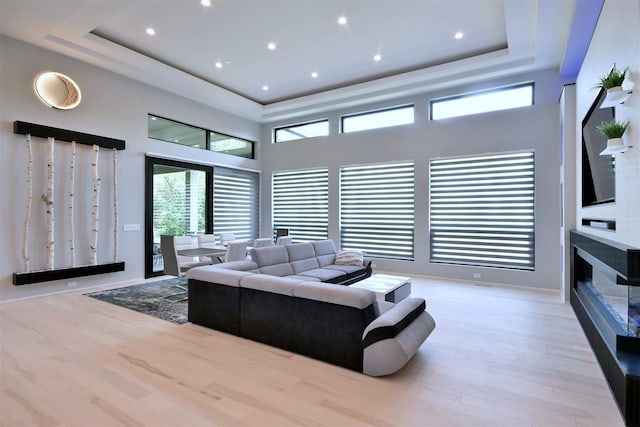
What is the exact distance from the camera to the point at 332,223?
7.90m

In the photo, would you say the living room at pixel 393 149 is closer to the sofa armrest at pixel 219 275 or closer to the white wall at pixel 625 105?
the white wall at pixel 625 105

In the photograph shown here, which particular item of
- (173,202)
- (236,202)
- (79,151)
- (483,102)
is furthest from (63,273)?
(483,102)

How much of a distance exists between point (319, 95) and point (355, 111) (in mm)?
909

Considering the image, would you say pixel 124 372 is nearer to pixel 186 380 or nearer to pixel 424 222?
pixel 186 380

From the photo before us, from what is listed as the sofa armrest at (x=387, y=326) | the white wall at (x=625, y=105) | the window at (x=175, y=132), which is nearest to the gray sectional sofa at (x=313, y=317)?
the sofa armrest at (x=387, y=326)

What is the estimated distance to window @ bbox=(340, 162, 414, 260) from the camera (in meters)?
6.92

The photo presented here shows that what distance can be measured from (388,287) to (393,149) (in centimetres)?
356

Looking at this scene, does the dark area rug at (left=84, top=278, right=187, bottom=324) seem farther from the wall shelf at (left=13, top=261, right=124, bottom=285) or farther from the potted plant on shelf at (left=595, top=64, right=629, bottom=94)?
the potted plant on shelf at (left=595, top=64, right=629, bottom=94)

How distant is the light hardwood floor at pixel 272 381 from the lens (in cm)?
211

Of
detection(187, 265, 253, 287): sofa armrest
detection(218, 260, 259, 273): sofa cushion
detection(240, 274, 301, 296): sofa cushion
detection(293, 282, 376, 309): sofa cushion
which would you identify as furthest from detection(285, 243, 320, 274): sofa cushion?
detection(293, 282, 376, 309): sofa cushion

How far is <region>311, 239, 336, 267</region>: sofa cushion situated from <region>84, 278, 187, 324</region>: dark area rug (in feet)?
7.40

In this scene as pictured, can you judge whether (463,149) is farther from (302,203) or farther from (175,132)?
(175,132)

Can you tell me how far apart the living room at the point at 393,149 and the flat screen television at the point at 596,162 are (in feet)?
0.48

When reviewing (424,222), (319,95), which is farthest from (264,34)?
(424,222)
